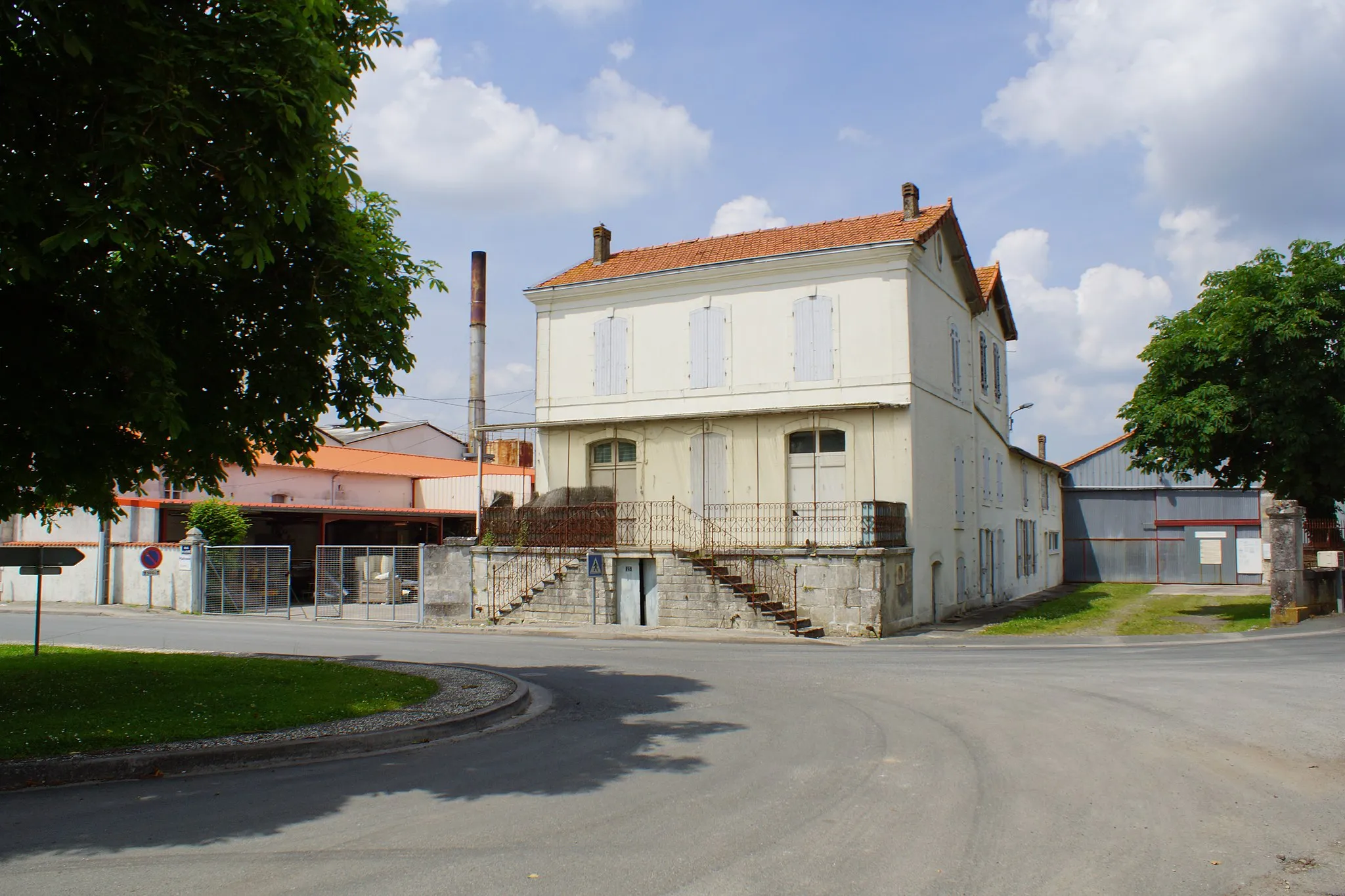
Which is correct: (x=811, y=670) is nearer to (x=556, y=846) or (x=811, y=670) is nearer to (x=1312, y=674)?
(x=1312, y=674)

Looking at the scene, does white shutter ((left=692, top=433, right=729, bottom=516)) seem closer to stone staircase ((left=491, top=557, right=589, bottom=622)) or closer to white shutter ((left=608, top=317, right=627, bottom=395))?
white shutter ((left=608, top=317, right=627, bottom=395))

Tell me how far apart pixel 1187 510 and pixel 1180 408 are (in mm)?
20054

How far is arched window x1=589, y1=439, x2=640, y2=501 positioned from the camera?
25.0 metres

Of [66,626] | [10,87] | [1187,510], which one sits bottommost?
[66,626]

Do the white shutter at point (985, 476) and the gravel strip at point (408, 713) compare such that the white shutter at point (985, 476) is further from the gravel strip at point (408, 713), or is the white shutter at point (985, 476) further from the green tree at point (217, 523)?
the green tree at point (217, 523)

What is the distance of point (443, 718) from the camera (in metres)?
9.70

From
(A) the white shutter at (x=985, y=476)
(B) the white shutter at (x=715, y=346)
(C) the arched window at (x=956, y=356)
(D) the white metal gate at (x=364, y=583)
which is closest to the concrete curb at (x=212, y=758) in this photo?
(B) the white shutter at (x=715, y=346)

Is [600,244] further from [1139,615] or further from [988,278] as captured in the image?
A: [1139,615]

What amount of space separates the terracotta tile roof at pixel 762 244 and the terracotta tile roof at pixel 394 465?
15215mm

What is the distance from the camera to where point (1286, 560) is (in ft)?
68.2

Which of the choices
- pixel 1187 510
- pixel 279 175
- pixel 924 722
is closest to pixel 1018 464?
pixel 1187 510

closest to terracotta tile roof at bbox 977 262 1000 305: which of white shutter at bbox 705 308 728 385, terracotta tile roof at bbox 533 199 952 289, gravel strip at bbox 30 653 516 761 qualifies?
terracotta tile roof at bbox 533 199 952 289

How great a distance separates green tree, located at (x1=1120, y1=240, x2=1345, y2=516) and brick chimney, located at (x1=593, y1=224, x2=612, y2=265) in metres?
13.7

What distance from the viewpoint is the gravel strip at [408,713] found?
27.0ft
